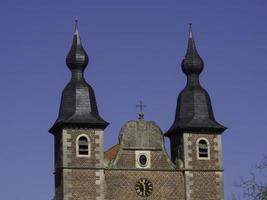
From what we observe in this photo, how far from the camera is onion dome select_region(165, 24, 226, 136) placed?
41719mm

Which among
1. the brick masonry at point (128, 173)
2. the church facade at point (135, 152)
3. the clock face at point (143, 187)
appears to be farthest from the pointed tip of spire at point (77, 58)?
the clock face at point (143, 187)

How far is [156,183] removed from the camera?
40938mm

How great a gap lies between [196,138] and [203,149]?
62cm

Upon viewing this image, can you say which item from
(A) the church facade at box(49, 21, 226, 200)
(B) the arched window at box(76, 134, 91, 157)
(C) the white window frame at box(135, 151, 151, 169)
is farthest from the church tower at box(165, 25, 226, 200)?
(B) the arched window at box(76, 134, 91, 157)

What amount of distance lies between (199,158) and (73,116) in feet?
20.5

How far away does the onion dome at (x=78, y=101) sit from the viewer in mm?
40438

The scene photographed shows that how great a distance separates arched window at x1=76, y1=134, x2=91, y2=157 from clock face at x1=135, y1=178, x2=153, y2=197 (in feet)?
8.86

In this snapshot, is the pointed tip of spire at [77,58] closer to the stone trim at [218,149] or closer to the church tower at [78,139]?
the church tower at [78,139]

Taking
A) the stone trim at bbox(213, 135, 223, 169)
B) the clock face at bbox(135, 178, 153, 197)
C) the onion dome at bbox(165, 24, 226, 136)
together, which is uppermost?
the onion dome at bbox(165, 24, 226, 136)

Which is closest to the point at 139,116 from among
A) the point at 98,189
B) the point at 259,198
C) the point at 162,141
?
the point at 162,141

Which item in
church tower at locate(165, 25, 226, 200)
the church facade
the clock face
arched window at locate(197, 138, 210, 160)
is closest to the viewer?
the church facade

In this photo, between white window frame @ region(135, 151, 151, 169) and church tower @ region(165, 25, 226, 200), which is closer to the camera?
white window frame @ region(135, 151, 151, 169)

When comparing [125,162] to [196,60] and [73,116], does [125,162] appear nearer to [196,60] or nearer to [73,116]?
[73,116]

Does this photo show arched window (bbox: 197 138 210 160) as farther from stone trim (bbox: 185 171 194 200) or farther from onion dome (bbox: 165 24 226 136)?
stone trim (bbox: 185 171 194 200)
